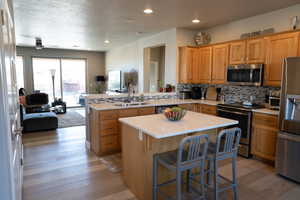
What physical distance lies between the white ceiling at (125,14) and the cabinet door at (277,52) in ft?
1.98

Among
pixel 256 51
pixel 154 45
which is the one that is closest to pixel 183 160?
pixel 256 51

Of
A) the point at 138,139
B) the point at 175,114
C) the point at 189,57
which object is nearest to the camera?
the point at 138,139

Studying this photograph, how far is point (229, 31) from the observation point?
15.3 feet

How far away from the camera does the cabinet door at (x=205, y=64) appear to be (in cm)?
482

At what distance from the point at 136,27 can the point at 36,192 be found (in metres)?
4.10

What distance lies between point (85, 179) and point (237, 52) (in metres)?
3.76

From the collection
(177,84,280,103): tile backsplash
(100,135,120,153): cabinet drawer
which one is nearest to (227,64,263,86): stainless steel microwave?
(177,84,280,103): tile backsplash

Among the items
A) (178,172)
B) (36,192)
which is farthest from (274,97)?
(36,192)

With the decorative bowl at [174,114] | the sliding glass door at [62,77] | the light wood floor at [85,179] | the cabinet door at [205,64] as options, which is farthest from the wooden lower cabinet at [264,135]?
the sliding glass door at [62,77]

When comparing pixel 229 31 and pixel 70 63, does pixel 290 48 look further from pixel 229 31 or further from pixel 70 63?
pixel 70 63

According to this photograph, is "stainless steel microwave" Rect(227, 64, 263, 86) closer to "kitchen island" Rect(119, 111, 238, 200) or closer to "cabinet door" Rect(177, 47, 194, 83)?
"cabinet door" Rect(177, 47, 194, 83)

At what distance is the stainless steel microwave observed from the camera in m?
3.79

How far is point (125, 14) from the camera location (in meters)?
4.03

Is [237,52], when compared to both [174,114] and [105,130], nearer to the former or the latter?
[174,114]
